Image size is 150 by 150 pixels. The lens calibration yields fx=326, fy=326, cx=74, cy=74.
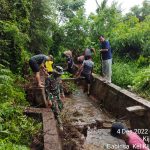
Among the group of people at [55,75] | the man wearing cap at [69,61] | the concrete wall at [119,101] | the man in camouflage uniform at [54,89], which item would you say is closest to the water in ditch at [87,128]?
the concrete wall at [119,101]

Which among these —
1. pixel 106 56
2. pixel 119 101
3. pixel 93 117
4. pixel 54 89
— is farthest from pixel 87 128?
pixel 106 56

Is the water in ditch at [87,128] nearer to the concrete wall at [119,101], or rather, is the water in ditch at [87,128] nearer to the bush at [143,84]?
the concrete wall at [119,101]

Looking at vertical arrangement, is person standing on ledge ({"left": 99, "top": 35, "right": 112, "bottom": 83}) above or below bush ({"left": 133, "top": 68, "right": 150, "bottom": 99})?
above

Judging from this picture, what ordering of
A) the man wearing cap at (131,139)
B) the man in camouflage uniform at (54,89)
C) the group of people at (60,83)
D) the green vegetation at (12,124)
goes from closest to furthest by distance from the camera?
the man wearing cap at (131,139), the group of people at (60,83), the green vegetation at (12,124), the man in camouflage uniform at (54,89)

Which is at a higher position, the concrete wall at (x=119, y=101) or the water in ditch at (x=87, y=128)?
the concrete wall at (x=119, y=101)

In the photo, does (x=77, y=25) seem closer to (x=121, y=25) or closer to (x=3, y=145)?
(x=121, y=25)

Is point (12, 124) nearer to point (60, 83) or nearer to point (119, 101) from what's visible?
point (60, 83)

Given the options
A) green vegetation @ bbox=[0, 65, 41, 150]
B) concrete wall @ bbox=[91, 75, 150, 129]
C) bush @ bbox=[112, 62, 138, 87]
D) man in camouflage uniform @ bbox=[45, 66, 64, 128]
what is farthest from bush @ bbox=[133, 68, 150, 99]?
green vegetation @ bbox=[0, 65, 41, 150]

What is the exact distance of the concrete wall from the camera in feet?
29.6

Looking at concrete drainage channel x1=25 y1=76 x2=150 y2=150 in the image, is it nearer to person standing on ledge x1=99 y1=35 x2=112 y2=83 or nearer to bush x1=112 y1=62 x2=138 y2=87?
person standing on ledge x1=99 y1=35 x2=112 y2=83

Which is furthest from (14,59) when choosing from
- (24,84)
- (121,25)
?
(121,25)

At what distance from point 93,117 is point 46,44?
31.4 ft

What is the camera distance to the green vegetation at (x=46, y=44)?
8.12 m

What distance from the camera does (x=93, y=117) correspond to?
11.1 metres
